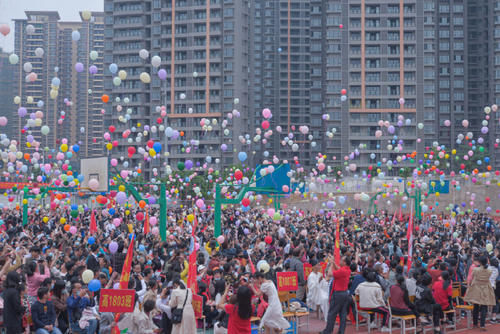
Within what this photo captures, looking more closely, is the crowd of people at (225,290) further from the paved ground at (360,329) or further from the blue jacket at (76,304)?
the paved ground at (360,329)

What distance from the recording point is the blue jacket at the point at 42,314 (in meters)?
8.38

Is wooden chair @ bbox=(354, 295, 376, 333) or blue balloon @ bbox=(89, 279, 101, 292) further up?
blue balloon @ bbox=(89, 279, 101, 292)

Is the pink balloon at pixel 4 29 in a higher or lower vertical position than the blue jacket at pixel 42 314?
higher

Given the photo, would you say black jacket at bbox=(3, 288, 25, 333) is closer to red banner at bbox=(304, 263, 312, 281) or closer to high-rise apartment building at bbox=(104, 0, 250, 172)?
red banner at bbox=(304, 263, 312, 281)

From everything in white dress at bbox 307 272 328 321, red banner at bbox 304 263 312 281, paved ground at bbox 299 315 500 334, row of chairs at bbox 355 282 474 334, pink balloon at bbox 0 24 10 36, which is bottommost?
paved ground at bbox 299 315 500 334

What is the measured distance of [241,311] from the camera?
8.03 meters

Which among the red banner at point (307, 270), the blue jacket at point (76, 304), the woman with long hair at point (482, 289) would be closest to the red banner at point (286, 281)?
the red banner at point (307, 270)

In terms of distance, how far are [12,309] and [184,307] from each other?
238 cm

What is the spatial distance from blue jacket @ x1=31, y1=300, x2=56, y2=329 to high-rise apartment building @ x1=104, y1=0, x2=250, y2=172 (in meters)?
58.1

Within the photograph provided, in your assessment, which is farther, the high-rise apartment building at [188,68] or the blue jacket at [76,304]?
the high-rise apartment building at [188,68]

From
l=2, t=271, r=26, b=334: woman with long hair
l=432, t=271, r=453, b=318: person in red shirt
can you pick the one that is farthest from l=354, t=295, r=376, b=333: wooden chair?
l=2, t=271, r=26, b=334: woman with long hair

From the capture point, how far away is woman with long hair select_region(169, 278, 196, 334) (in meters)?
8.38

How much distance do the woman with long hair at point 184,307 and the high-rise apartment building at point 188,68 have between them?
191 feet

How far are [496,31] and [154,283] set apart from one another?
70.1m
